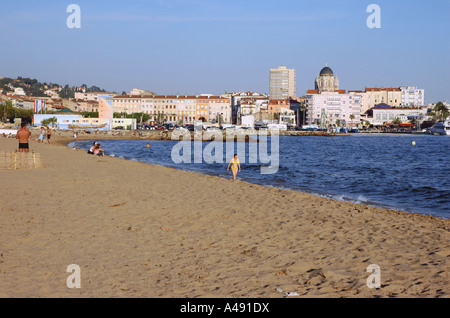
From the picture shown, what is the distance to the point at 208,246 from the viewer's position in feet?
23.6

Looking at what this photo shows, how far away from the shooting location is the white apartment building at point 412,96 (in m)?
186

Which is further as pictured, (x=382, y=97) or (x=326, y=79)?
(x=382, y=97)

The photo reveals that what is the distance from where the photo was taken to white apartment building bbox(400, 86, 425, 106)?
185750 mm

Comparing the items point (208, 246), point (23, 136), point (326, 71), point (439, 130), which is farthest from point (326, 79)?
point (208, 246)

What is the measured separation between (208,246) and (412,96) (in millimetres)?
194920

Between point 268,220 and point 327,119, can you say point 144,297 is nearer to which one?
point 268,220

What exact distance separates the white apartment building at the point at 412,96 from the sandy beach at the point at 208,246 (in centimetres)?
18807

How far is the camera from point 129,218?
9062mm
